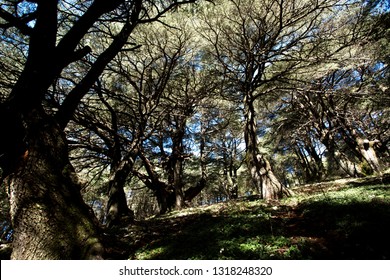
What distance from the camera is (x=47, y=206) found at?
2.88 metres

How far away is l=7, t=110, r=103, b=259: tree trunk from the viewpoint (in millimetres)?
2711

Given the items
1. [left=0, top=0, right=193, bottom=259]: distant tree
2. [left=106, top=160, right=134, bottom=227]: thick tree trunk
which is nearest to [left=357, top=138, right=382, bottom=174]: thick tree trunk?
[left=106, top=160, right=134, bottom=227]: thick tree trunk

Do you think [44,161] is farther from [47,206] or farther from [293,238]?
[293,238]

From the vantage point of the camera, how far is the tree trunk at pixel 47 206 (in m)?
2.71

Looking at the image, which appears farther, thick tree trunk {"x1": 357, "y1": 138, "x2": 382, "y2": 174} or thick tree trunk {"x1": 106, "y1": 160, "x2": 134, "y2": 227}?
thick tree trunk {"x1": 357, "y1": 138, "x2": 382, "y2": 174}

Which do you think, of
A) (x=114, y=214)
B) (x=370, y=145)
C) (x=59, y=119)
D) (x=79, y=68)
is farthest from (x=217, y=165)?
(x=59, y=119)

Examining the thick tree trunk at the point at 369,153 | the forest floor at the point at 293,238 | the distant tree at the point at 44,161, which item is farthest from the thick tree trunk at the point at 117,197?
the thick tree trunk at the point at 369,153

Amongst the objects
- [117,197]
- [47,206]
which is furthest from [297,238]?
Answer: [117,197]

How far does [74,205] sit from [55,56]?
256 centimetres

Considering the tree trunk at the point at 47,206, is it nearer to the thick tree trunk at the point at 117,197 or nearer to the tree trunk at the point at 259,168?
the thick tree trunk at the point at 117,197

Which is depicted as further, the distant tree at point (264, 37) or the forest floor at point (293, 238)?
the distant tree at point (264, 37)

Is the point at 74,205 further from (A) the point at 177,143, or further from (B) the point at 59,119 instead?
(A) the point at 177,143

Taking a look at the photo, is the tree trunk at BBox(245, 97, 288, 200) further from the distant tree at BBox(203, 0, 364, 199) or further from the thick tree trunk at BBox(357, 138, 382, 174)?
the thick tree trunk at BBox(357, 138, 382, 174)

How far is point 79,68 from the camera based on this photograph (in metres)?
8.38
